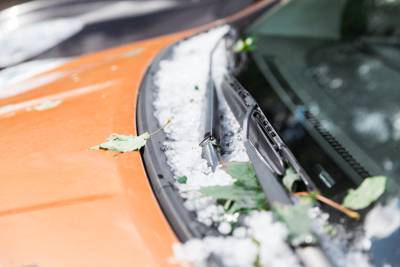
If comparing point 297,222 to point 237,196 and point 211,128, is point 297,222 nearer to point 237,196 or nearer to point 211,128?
point 237,196

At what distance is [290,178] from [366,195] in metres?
0.17

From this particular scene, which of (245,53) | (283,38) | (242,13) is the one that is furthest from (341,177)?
(242,13)

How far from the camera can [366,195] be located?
1080 millimetres

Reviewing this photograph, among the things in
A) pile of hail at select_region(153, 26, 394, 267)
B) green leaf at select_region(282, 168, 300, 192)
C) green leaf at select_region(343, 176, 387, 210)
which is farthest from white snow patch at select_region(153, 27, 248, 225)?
green leaf at select_region(343, 176, 387, 210)

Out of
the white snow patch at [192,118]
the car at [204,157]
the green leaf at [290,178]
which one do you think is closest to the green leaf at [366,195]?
the car at [204,157]

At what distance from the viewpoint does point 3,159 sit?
132cm

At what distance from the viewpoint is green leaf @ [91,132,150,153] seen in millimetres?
1303

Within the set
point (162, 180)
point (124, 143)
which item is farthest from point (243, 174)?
point (124, 143)

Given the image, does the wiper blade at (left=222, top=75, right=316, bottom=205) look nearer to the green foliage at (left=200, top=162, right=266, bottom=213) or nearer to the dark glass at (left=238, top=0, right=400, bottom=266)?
the green foliage at (left=200, top=162, right=266, bottom=213)

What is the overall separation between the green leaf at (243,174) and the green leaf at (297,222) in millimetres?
130

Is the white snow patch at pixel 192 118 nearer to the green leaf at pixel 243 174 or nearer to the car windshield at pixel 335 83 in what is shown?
the green leaf at pixel 243 174

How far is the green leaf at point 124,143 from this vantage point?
1.30 metres

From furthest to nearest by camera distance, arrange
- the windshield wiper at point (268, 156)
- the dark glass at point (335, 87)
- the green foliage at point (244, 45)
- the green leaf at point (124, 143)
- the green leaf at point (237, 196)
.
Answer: the green foliage at point (244, 45) < the dark glass at point (335, 87) < the green leaf at point (124, 143) < the green leaf at point (237, 196) < the windshield wiper at point (268, 156)

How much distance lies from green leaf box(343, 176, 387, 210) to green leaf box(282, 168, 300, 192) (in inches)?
4.9
